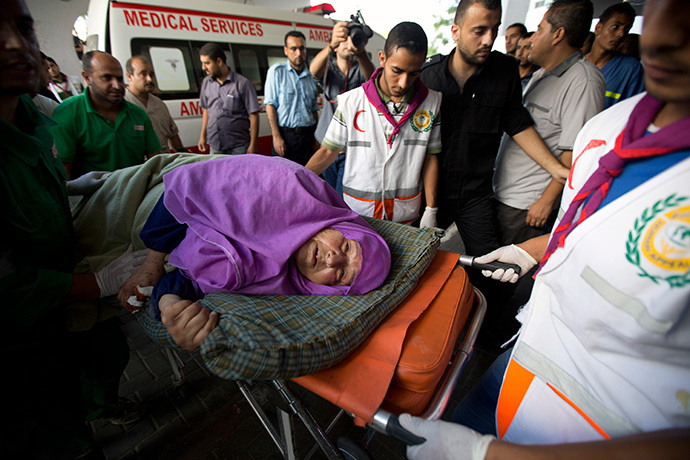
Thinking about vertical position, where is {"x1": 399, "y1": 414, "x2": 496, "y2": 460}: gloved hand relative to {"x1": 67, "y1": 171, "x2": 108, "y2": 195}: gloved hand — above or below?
below

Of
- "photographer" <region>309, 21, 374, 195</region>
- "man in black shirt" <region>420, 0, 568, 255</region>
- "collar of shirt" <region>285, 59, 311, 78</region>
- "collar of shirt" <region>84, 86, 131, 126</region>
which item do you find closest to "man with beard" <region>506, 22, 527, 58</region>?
"photographer" <region>309, 21, 374, 195</region>

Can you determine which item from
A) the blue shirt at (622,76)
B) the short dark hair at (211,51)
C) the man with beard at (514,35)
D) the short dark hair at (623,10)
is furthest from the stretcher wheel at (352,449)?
the man with beard at (514,35)

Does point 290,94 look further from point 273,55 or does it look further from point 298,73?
point 273,55

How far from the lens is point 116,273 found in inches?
57.3

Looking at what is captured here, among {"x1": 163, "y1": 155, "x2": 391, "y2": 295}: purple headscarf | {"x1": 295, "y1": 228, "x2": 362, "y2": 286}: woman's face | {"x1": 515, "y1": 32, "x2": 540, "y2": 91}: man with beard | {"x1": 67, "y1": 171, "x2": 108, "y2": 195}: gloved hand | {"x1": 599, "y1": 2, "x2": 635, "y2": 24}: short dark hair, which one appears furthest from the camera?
{"x1": 515, "y1": 32, "x2": 540, "y2": 91}: man with beard

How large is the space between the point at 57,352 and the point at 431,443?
173 centimetres

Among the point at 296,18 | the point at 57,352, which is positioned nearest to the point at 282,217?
the point at 57,352

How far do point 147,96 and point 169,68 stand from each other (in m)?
1.52

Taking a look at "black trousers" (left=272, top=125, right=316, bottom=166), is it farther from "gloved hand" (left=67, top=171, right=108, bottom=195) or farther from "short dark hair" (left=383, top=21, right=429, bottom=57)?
"gloved hand" (left=67, top=171, right=108, bottom=195)

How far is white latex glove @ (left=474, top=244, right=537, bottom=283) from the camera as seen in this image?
140 centimetres

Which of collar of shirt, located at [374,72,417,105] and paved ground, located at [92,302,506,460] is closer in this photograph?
paved ground, located at [92,302,506,460]

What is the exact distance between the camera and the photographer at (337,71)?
8.34ft

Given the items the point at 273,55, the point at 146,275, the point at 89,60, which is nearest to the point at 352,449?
the point at 146,275

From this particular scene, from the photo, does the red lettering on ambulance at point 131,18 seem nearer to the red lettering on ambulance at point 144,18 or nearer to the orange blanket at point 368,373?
the red lettering on ambulance at point 144,18
